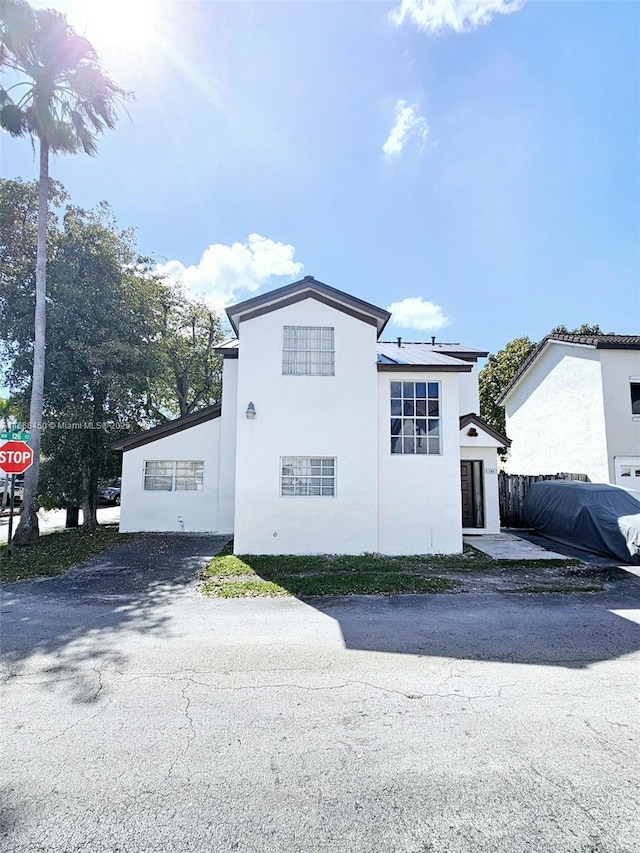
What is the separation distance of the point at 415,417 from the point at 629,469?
10.5 metres

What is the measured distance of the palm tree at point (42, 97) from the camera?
11773 mm

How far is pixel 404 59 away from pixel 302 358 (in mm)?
7844

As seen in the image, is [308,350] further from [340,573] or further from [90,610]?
[90,610]

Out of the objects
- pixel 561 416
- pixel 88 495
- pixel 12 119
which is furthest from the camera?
pixel 561 416

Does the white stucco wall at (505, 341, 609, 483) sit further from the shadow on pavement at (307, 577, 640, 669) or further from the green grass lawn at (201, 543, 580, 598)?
the shadow on pavement at (307, 577, 640, 669)

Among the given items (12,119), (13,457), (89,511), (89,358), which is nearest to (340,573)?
(13,457)

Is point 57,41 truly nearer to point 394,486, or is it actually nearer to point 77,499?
point 77,499

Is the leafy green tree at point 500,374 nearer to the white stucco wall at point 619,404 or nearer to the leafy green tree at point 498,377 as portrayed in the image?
the leafy green tree at point 498,377

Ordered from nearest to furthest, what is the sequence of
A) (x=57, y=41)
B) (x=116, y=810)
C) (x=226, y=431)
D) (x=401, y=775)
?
(x=116, y=810) → (x=401, y=775) → (x=57, y=41) → (x=226, y=431)

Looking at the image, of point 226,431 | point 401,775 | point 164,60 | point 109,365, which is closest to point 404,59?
point 164,60

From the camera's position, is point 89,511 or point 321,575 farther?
point 89,511

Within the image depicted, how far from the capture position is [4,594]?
24.1 feet

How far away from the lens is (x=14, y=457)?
33.1ft

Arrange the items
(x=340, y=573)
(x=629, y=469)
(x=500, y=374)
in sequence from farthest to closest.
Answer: (x=500, y=374) < (x=629, y=469) < (x=340, y=573)
